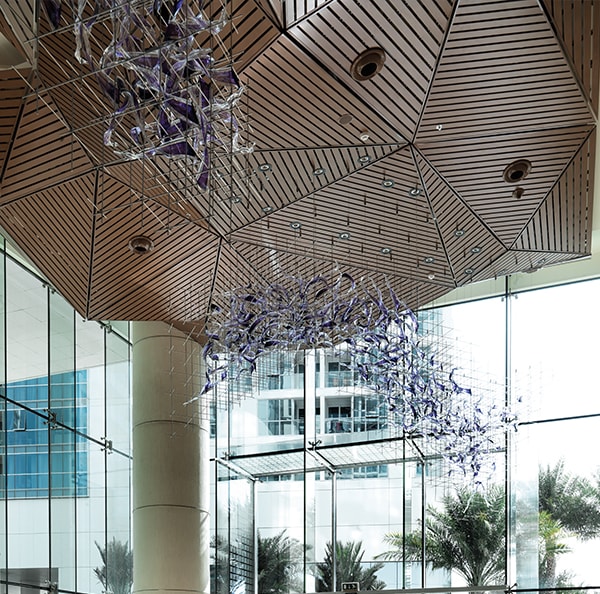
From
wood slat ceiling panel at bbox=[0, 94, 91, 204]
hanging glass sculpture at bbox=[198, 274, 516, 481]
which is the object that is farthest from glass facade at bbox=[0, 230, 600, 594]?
wood slat ceiling panel at bbox=[0, 94, 91, 204]

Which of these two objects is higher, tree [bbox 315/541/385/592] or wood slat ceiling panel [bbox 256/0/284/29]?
wood slat ceiling panel [bbox 256/0/284/29]

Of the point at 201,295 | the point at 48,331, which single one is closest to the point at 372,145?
the point at 201,295

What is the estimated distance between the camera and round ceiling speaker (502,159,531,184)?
10.6 metres

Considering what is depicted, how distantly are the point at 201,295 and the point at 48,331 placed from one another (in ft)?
11.0

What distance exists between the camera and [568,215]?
1211 centimetres

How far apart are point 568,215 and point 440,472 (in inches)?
370

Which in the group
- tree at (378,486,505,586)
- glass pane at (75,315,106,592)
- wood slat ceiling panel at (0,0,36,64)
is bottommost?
tree at (378,486,505,586)

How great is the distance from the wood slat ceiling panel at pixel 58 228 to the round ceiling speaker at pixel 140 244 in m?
0.57

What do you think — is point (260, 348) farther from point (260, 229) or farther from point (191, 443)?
point (191, 443)

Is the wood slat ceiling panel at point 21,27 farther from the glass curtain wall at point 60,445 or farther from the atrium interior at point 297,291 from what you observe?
the glass curtain wall at point 60,445

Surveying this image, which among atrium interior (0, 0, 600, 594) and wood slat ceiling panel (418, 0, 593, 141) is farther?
wood slat ceiling panel (418, 0, 593, 141)

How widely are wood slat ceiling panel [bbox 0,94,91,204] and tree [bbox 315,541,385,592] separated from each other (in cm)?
1210

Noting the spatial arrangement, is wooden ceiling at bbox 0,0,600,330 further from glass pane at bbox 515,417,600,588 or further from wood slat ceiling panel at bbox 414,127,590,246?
glass pane at bbox 515,417,600,588

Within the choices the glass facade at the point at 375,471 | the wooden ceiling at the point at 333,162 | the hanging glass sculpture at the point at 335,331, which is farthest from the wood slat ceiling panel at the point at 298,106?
the glass facade at the point at 375,471
